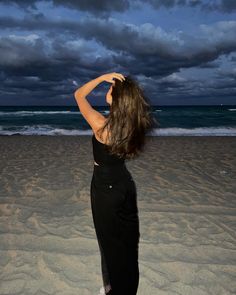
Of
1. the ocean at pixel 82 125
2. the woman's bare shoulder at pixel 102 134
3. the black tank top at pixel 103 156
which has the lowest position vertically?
the ocean at pixel 82 125

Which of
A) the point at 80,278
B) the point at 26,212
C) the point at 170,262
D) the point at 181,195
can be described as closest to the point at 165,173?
the point at 181,195

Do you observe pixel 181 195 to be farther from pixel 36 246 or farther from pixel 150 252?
pixel 36 246

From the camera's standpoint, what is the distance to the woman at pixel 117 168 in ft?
7.45

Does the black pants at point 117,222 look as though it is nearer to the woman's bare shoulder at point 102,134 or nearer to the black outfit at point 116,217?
the black outfit at point 116,217

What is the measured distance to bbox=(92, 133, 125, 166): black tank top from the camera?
2424 mm

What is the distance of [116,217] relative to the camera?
2.54m

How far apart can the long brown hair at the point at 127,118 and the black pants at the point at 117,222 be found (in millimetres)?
239

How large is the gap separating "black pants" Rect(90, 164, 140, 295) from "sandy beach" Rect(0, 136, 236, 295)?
94cm

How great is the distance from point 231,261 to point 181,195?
8.43 feet

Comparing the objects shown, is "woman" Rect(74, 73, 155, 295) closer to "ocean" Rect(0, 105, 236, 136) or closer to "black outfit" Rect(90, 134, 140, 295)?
"black outfit" Rect(90, 134, 140, 295)

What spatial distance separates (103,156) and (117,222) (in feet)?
1.82

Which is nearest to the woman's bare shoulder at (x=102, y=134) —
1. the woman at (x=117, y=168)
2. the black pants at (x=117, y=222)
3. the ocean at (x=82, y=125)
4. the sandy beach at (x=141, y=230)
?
the woman at (x=117, y=168)

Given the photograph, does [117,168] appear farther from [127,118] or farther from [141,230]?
[141,230]

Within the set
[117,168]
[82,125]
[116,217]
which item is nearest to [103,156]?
[117,168]
